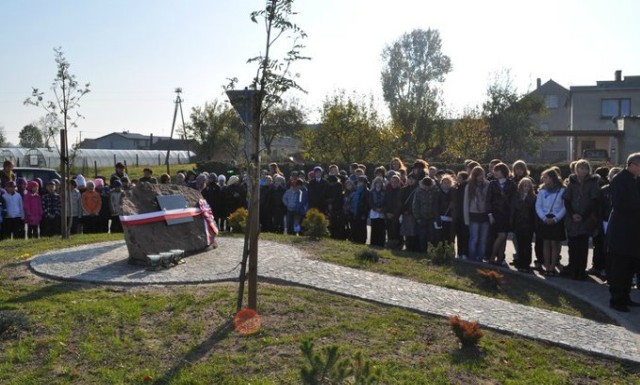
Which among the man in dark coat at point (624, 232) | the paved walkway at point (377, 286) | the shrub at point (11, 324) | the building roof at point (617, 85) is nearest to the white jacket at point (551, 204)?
the paved walkway at point (377, 286)

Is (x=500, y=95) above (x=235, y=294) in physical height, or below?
above

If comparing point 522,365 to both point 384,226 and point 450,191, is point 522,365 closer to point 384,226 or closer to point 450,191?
point 450,191

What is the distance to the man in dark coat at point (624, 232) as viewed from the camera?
8.47m

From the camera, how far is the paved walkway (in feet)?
23.2

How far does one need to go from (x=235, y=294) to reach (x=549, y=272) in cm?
609

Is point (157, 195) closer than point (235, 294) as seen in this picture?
No

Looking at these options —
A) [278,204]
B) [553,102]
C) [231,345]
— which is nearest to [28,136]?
[553,102]

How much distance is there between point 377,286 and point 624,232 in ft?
11.3

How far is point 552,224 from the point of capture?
1113 centimetres

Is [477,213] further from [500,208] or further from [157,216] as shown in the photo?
[157,216]

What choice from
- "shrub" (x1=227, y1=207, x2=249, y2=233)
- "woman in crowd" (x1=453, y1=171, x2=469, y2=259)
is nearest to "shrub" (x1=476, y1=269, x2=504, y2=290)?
"woman in crowd" (x1=453, y1=171, x2=469, y2=259)

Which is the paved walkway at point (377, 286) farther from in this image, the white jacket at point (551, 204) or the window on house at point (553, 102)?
the window on house at point (553, 102)

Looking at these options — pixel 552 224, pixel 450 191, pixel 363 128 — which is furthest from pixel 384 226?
pixel 363 128

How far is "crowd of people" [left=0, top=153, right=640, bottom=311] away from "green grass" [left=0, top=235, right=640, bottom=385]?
317cm
